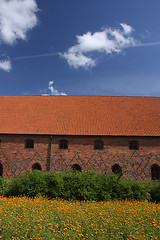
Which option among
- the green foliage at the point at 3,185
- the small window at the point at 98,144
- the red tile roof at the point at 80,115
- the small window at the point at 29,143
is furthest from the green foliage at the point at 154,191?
the small window at the point at 29,143

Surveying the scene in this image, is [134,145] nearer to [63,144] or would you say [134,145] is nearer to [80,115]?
[80,115]

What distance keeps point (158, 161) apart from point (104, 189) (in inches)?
289

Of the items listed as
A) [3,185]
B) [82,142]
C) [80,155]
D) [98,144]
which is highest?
[82,142]

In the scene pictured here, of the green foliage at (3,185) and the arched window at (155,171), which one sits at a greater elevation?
the arched window at (155,171)

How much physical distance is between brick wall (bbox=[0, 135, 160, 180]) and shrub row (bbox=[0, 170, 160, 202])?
4.64 metres

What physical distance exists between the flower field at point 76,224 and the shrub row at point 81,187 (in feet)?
8.70

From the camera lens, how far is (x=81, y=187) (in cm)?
1080

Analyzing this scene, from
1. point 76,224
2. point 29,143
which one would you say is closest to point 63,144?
point 29,143

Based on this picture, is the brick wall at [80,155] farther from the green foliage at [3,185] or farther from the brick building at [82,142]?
the green foliage at [3,185]

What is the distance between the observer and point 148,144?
16625mm

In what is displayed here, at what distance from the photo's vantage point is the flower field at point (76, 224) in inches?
225

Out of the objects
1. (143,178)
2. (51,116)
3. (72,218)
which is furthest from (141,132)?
(72,218)

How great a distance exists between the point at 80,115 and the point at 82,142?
3.34 metres

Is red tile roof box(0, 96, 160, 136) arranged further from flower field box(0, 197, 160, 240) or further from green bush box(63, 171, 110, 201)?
flower field box(0, 197, 160, 240)
